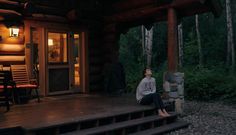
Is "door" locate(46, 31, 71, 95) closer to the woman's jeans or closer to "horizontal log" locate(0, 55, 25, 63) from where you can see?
"horizontal log" locate(0, 55, 25, 63)

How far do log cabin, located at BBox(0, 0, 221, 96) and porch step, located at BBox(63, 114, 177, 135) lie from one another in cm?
150

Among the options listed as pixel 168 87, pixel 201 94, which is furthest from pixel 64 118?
pixel 201 94

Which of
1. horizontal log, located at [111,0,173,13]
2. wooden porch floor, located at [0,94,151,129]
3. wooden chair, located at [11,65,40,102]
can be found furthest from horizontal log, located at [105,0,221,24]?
wooden chair, located at [11,65,40,102]

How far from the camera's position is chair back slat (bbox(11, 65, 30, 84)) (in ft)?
Answer: 26.6

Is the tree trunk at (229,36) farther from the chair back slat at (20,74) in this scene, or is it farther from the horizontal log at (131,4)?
the chair back slat at (20,74)

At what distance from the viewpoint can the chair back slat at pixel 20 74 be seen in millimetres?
8102

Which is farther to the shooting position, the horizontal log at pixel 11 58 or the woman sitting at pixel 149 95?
the horizontal log at pixel 11 58

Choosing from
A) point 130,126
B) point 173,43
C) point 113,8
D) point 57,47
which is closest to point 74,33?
point 57,47

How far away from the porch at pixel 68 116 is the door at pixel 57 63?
4.68 feet

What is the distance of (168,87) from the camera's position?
7.56 m

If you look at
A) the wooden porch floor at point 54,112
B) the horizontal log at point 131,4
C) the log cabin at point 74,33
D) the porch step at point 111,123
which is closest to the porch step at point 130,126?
the porch step at point 111,123

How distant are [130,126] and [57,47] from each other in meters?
4.42

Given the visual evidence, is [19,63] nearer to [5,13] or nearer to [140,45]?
[5,13]

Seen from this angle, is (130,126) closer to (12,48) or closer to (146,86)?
(146,86)
